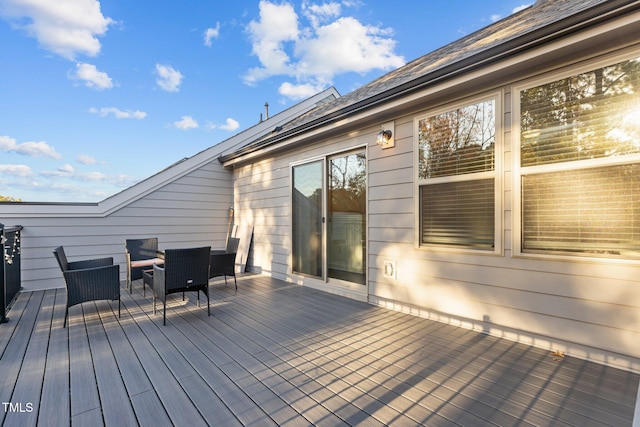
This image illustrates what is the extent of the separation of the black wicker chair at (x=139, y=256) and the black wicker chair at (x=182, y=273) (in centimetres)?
135

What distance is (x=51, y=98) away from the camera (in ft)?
32.5

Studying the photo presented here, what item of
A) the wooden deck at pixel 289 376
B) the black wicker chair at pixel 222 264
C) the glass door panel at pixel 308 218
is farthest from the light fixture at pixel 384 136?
the black wicker chair at pixel 222 264

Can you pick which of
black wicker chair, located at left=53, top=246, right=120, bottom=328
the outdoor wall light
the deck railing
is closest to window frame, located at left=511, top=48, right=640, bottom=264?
the outdoor wall light

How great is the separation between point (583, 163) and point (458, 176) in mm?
1006

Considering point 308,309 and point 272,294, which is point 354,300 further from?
point 272,294

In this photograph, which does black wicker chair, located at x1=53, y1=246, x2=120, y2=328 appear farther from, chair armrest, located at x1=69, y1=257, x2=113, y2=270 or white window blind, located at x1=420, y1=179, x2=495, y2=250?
white window blind, located at x1=420, y1=179, x2=495, y2=250

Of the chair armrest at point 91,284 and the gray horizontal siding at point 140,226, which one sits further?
the gray horizontal siding at point 140,226

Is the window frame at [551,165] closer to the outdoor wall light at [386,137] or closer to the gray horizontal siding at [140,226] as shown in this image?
the outdoor wall light at [386,137]

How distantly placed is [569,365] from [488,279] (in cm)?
86

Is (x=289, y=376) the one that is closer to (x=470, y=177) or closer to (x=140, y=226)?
(x=470, y=177)

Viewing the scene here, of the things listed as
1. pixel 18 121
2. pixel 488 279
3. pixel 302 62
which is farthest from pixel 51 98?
pixel 488 279

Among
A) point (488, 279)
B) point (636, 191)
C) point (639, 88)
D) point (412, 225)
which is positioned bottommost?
point (488, 279)

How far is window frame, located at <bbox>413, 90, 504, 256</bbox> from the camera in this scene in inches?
111

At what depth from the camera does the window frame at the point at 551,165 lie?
2230 mm
